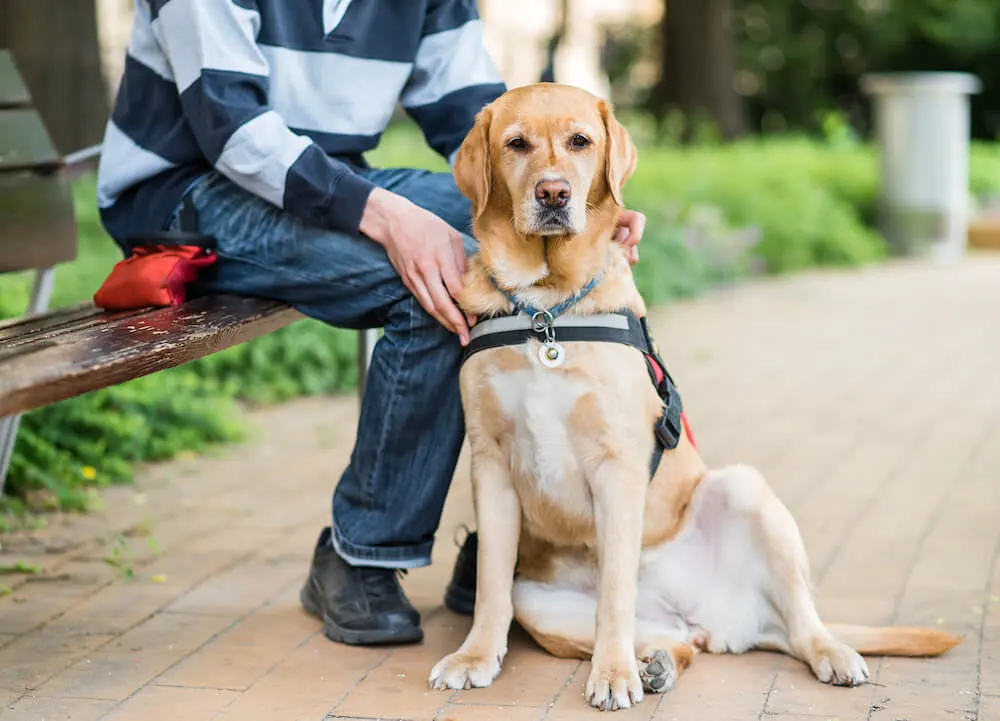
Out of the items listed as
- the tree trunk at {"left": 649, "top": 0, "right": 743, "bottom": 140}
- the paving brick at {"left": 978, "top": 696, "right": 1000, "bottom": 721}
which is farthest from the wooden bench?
the tree trunk at {"left": 649, "top": 0, "right": 743, "bottom": 140}

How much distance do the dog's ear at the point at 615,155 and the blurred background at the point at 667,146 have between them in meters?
2.27

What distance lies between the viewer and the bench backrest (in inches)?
157

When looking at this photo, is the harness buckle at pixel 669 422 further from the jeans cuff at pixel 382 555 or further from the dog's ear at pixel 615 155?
the jeans cuff at pixel 382 555

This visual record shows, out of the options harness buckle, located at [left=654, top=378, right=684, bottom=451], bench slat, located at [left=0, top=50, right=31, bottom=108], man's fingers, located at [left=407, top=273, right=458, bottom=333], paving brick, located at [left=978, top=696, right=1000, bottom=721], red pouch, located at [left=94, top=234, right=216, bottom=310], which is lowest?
paving brick, located at [left=978, top=696, right=1000, bottom=721]

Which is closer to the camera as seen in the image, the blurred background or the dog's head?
the dog's head

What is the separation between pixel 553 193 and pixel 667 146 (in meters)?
11.6

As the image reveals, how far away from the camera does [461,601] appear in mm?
3654

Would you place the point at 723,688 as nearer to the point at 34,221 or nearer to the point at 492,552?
the point at 492,552

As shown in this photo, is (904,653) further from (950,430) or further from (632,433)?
(950,430)

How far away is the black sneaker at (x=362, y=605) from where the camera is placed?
342 centimetres

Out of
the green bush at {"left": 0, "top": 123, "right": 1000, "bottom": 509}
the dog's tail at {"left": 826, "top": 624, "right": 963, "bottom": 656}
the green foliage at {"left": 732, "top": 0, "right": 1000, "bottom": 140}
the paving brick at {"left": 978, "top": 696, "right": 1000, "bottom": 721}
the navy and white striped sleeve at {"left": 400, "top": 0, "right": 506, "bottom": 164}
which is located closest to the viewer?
the paving brick at {"left": 978, "top": 696, "right": 1000, "bottom": 721}

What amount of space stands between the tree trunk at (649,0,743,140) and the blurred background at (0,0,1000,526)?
0.02 meters

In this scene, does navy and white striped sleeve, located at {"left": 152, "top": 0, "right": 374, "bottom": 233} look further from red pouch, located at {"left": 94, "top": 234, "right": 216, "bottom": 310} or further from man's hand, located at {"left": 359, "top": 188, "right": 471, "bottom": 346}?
red pouch, located at {"left": 94, "top": 234, "right": 216, "bottom": 310}

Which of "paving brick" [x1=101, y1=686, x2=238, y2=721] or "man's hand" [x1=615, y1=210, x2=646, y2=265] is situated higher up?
"man's hand" [x1=615, y1=210, x2=646, y2=265]
